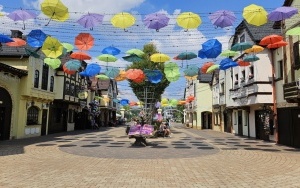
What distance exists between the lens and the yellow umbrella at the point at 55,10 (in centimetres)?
1006

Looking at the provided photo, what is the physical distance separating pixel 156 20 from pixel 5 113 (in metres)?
13.9

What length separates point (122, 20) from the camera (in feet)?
37.4

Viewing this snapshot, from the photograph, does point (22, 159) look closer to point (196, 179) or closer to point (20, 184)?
point (20, 184)

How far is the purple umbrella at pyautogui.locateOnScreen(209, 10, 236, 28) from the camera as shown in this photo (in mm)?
11188

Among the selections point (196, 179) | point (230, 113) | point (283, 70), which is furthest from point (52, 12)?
point (230, 113)

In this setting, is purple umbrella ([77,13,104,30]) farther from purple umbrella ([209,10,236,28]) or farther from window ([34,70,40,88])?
window ([34,70,40,88])

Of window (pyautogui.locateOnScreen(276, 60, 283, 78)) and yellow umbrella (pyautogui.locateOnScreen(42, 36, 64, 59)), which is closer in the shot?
yellow umbrella (pyautogui.locateOnScreen(42, 36, 64, 59))

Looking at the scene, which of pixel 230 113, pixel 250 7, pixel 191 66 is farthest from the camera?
pixel 230 113

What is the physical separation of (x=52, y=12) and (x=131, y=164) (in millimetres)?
6636

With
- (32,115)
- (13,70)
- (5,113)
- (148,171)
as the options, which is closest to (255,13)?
(148,171)

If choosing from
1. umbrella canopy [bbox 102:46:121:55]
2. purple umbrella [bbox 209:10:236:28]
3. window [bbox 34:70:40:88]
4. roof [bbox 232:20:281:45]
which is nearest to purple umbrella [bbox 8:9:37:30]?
umbrella canopy [bbox 102:46:121:55]

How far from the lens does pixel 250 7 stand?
Answer: 1097cm

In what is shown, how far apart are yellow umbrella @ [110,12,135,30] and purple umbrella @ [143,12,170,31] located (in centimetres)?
61

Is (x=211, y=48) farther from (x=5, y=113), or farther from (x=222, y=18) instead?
(x=5, y=113)
